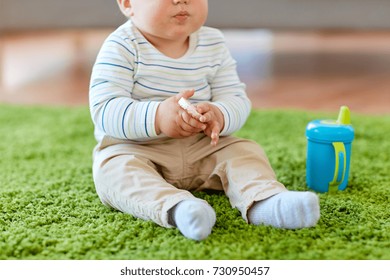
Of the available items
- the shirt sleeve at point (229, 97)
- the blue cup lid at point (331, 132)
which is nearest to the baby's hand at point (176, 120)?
the shirt sleeve at point (229, 97)

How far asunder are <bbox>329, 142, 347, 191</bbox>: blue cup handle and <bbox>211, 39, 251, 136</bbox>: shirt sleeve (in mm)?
161

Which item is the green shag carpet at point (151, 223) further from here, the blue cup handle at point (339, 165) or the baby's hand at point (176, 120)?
the baby's hand at point (176, 120)

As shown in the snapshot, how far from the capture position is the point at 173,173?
3.20 feet

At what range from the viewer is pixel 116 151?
3.11 ft

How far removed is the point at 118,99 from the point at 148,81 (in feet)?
0.25

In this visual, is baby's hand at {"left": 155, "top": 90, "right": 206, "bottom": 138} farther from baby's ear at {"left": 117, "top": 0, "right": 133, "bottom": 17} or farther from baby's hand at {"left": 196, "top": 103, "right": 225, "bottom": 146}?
baby's ear at {"left": 117, "top": 0, "right": 133, "bottom": 17}

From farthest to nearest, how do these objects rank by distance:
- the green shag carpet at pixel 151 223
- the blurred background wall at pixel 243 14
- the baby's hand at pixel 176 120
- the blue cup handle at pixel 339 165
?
the blurred background wall at pixel 243 14 → the blue cup handle at pixel 339 165 → the baby's hand at pixel 176 120 → the green shag carpet at pixel 151 223

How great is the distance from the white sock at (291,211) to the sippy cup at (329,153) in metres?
0.19

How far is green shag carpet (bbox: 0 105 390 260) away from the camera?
2.48 ft

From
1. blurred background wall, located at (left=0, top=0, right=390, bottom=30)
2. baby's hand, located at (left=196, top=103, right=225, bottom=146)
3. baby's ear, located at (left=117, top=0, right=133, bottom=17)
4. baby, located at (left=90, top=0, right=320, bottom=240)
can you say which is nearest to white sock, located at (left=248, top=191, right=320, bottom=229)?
baby, located at (left=90, top=0, right=320, bottom=240)

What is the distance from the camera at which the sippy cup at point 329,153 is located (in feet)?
3.23
